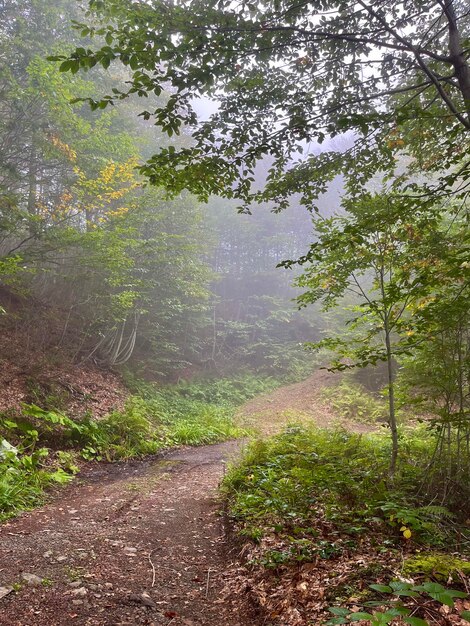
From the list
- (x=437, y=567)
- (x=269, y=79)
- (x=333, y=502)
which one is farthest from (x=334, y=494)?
(x=269, y=79)

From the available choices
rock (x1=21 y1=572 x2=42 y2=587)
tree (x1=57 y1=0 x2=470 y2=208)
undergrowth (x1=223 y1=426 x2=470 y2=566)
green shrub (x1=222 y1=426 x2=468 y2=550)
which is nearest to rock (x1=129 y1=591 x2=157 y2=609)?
rock (x1=21 y1=572 x2=42 y2=587)

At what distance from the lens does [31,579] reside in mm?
3404

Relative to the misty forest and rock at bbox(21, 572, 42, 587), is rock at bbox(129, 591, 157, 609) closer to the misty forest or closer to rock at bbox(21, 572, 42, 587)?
the misty forest

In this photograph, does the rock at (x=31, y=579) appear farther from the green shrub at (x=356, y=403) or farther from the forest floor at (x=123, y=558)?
the green shrub at (x=356, y=403)

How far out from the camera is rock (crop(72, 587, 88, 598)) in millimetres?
3256

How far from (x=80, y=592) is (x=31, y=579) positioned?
0.51 meters

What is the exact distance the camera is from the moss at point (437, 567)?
274 cm

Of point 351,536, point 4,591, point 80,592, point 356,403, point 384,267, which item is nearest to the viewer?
point 4,591

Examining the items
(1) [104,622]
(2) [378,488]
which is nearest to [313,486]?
(2) [378,488]

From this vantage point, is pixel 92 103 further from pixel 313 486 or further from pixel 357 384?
pixel 357 384

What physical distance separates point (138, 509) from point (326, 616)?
3.80 meters

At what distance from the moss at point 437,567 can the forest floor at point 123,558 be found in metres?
1.39

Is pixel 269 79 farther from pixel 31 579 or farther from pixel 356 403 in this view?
pixel 356 403

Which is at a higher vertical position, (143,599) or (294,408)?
(143,599)
